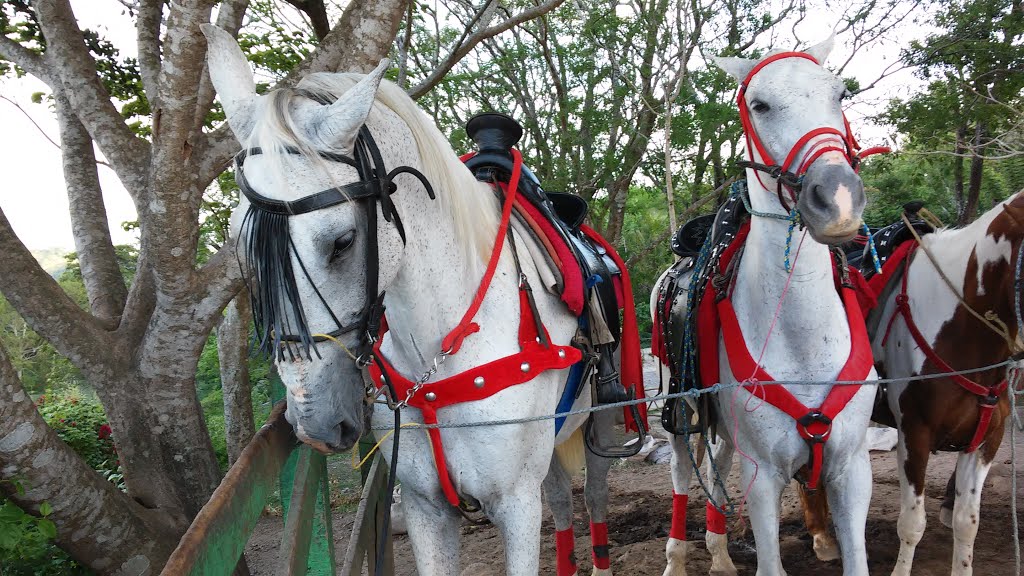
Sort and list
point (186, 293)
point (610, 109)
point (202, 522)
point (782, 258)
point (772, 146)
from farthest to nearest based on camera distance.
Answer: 1. point (610, 109)
2. point (186, 293)
3. point (782, 258)
4. point (772, 146)
5. point (202, 522)

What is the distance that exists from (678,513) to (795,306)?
1775 millimetres

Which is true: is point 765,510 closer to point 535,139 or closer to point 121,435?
point 121,435

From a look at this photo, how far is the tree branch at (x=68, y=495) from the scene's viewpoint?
105 inches

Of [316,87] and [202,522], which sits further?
[316,87]

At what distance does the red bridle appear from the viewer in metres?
1.80

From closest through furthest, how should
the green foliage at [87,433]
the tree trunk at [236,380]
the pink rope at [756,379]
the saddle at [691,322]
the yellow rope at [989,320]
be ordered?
1. the pink rope at [756,379]
2. the yellow rope at [989,320]
3. the saddle at [691,322]
4. the green foliage at [87,433]
5. the tree trunk at [236,380]

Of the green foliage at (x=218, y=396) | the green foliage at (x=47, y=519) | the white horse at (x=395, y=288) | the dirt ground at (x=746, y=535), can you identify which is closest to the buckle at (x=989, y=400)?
the dirt ground at (x=746, y=535)

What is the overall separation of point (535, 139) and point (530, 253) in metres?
7.38

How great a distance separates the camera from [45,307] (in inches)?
131

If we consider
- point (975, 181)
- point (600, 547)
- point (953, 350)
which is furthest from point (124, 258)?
point (975, 181)

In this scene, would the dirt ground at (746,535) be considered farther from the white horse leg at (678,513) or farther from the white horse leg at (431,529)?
the white horse leg at (431,529)

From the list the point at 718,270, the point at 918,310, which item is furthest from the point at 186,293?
the point at 918,310

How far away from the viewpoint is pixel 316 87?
1585 millimetres

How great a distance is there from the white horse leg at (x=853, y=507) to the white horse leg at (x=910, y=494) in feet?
2.39
